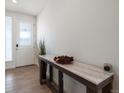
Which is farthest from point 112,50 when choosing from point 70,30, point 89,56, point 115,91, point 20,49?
point 20,49

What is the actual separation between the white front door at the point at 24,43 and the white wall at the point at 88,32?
240 cm

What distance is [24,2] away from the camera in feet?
10.8

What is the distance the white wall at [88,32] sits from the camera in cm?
127

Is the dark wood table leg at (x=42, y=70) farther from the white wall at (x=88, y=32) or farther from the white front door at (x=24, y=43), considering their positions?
the white front door at (x=24, y=43)

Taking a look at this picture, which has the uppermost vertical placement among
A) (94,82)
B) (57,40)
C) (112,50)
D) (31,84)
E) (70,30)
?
(70,30)

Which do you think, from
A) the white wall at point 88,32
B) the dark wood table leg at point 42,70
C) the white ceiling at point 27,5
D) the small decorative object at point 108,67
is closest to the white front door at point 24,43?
the white ceiling at point 27,5

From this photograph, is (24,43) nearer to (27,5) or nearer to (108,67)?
(27,5)

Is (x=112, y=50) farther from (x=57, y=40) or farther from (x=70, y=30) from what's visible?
(x=57, y=40)

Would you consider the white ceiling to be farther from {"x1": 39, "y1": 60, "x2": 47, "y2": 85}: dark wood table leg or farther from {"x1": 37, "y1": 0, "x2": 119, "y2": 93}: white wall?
{"x1": 39, "y1": 60, "x2": 47, "y2": 85}: dark wood table leg

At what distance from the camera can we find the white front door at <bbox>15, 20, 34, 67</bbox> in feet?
13.8

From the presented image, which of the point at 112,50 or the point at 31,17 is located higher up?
the point at 31,17

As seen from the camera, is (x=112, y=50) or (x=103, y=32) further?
(x=103, y=32)
